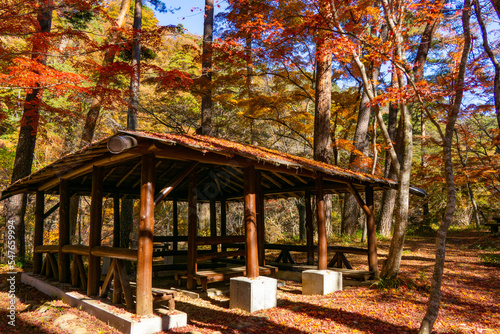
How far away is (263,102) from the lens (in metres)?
14.1

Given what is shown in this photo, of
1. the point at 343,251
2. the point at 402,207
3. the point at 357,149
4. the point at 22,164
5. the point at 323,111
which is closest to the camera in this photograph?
the point at 402,207

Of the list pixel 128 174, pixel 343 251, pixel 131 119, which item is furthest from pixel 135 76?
pixel 343 251

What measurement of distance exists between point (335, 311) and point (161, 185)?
624 cm

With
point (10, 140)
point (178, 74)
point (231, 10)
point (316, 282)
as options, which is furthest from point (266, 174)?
point (10, 140)

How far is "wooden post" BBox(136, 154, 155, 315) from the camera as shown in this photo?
4.85 meters

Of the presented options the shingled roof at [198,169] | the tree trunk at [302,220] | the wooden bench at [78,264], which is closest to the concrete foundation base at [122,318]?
the wooden bench at [78,264]

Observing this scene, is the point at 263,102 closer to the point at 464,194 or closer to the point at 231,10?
the point at 231,10

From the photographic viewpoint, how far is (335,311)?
576cm

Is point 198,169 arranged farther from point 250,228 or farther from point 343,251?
point 343,251

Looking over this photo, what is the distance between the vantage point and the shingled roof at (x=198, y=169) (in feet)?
16.8

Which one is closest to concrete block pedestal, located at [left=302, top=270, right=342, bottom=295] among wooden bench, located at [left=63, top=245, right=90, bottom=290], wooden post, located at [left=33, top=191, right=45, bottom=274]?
wooden bench, located at [left=63, top=245, right=90, bottom=290]

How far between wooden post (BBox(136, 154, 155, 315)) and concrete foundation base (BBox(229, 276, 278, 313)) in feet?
5.47

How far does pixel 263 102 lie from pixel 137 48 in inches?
210

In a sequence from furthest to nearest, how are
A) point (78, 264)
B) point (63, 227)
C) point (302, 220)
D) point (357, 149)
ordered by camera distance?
point (302, 220), point (357, 149), point (63, 227), point (78, 264)
